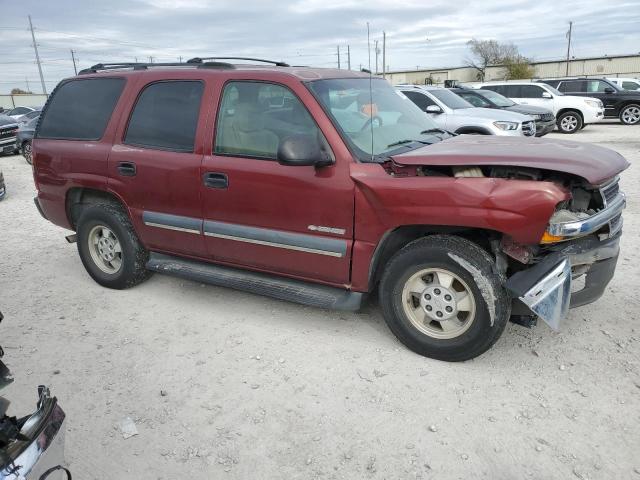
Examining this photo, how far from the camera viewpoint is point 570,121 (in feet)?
55.3

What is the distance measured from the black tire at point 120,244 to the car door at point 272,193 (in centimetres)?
97

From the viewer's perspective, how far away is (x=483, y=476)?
244 cm

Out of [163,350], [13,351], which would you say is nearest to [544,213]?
[163,350]

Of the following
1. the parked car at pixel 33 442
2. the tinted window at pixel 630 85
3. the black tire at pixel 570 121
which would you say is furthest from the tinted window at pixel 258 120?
the tinted window at pixel 630 85

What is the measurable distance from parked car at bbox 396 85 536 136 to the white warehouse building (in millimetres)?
25019

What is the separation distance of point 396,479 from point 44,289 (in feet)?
13.1

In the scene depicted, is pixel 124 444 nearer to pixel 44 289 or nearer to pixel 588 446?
pixel 588 446

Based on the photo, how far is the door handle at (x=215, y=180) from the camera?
12.5ft

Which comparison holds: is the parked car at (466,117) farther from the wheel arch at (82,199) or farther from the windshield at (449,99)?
the wheel arch at (82,199)

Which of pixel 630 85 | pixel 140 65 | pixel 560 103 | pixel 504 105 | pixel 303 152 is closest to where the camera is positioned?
pixel 303 152

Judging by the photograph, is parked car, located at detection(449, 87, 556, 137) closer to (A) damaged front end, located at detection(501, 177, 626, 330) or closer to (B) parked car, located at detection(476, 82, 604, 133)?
(B) parked car, located at detection(476, 82, 604, 133)

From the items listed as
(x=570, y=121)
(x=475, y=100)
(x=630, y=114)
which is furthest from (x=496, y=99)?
(x=630, y=114)

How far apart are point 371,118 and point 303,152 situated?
785 mm

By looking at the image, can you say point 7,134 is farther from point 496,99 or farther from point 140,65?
point 496,99
